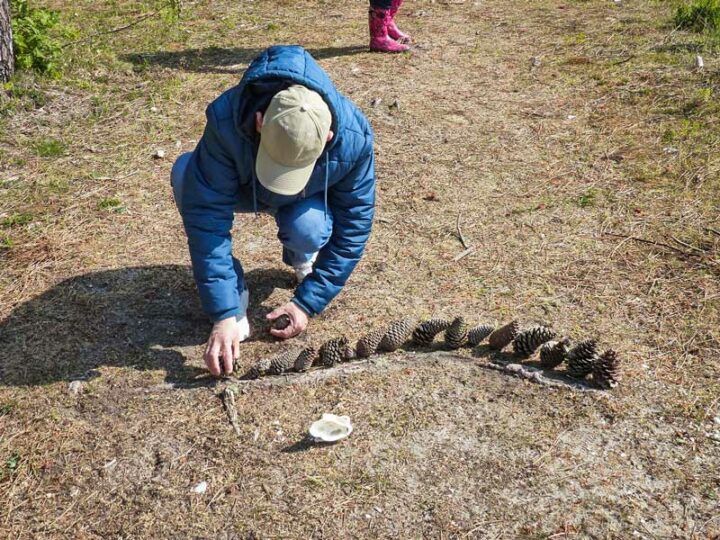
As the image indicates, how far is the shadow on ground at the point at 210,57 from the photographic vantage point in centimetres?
628

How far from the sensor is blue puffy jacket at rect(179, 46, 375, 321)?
2.71m

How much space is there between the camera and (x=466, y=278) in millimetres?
3834

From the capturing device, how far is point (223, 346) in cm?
293

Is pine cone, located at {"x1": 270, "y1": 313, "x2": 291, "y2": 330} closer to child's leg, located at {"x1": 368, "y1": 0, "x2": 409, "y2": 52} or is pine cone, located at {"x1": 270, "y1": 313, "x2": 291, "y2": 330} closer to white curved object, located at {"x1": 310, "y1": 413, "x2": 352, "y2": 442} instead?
white curved object, located at {"x1": 310, "y1": 413, "x2": 352, "y2": 442}

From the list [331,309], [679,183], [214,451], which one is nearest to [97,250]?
[331,309]

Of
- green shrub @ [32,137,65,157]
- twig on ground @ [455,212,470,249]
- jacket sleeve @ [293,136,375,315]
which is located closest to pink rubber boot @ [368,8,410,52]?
twig on ground @ [455,212,470,249]

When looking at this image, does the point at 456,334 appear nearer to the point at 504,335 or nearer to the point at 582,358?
Result: the point at 504,335

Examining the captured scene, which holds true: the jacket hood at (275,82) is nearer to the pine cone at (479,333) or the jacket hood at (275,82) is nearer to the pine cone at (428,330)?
the pine cone at (428,330)

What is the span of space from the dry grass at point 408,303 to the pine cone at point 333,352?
12 cm

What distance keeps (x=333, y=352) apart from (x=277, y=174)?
0.90 metres

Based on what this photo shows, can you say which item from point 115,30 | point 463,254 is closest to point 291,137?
point 463,254

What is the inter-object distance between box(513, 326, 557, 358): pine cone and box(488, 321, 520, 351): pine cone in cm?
3

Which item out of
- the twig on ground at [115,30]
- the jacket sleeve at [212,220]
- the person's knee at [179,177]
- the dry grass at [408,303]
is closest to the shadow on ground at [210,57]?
the dry grass at [408,303]

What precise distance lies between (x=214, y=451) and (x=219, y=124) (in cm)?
124
